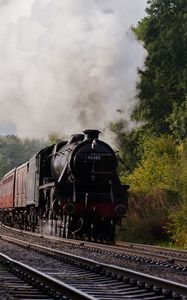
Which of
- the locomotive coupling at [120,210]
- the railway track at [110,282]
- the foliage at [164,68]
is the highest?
the foliage at [164,68]

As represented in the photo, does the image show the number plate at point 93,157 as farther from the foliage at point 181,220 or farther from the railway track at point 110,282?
the railway track at point 110,282

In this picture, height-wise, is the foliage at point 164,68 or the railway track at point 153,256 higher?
the foliage at point 164,68

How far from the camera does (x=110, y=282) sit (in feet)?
26.9

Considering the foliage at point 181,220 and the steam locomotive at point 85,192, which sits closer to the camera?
the steam locomotive at point 85,192

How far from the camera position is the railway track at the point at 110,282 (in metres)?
7.01

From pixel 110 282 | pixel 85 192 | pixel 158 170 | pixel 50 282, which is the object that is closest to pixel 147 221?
pixel 85 192

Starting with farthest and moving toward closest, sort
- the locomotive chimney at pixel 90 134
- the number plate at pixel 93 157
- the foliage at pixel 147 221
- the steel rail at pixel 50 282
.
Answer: the foliage at pixel 147 221, the locomotive chimney at pixel 90 134, the number plate at pixel 93 157, the steel rail at pixel 50 282

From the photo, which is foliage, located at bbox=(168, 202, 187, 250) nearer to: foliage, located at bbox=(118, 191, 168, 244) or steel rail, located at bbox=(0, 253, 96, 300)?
foliage, located at bbox=(118, 191, 168, 244)

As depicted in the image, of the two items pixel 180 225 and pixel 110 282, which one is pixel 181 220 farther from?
pixel 110 282

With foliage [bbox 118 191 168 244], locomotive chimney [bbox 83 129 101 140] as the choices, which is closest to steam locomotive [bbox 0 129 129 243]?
locomotive chimney [bbox 83 129 101 140]

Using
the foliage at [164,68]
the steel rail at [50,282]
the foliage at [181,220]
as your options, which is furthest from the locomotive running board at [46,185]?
the foliage at [164,68]

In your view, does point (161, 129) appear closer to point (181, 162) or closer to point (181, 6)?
point (181, 6)

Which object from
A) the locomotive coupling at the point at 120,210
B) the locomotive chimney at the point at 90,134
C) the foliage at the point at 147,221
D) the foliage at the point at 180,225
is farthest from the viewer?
the foliage at the point at 147,221

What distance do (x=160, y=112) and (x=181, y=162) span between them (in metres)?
20.3
